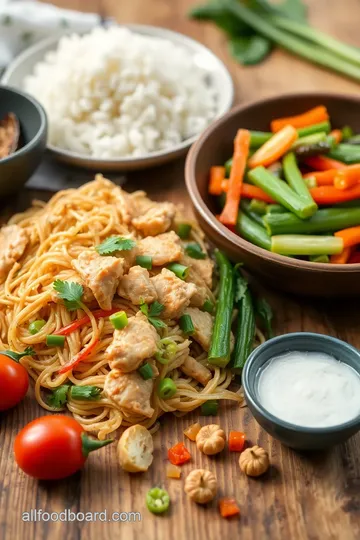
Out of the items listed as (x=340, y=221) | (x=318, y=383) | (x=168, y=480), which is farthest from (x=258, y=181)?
(x=168, y=480)

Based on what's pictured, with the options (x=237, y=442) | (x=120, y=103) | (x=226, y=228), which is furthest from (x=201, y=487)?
(x=120, y=103)

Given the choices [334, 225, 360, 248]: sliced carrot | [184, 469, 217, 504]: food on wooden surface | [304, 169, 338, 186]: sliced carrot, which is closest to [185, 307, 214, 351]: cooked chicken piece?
[184, 469, 217, 504]: food on wooden surface

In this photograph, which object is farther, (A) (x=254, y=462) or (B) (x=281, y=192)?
(B) (x=281, y=192)

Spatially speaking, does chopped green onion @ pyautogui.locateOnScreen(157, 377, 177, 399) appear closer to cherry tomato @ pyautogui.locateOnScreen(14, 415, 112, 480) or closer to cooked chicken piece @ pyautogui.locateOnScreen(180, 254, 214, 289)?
cherry tomato @ pyautogui.locateOnScreen(14, 415, 112, 480)

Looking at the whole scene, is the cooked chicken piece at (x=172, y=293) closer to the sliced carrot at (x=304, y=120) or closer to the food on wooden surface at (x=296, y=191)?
the food on wooden surface at (x=296, y=191)

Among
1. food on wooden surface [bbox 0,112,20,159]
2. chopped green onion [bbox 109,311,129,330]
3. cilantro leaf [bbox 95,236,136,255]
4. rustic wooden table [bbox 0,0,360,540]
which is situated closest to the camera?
rustic wooden table [bbox 0,0,360,540]

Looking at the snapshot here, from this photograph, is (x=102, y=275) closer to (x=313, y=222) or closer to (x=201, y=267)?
(x=201, y=267)
